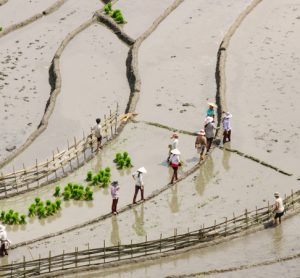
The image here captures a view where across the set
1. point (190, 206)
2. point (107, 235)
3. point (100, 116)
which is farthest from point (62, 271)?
point (100, 116)

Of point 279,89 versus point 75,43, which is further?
point 75,43

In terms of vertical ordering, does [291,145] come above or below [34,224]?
above

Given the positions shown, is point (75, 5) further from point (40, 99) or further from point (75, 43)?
point (40, 99)

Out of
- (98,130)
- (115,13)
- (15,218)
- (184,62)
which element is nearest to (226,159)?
(98,130)

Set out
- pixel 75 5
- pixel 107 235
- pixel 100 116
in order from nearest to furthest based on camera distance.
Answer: pixel 107 235, pixel 100 116, pixel 75 5

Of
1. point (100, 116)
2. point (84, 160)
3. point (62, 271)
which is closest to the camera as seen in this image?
point (62, 271)

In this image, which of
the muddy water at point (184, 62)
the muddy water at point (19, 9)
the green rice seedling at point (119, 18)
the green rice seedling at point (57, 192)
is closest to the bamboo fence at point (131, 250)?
the green rice seedling at point (57, 192)

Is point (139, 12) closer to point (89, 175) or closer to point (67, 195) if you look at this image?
point (89, 175)

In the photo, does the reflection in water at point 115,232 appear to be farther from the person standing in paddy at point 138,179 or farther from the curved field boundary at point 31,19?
the curved field boundary at point 31,19
